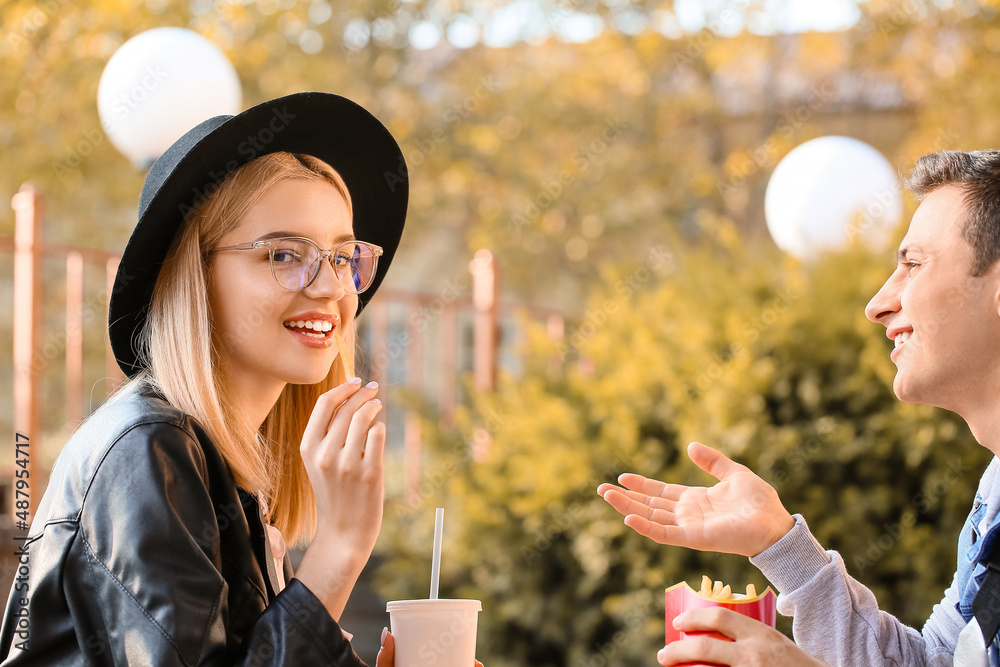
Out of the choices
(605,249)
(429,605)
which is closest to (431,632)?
(429,605)

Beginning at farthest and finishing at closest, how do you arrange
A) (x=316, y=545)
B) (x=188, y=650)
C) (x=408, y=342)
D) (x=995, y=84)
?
1. (x=995, y=84)
2. (x=408, y=342)
3. (x=316, y=545)
4. (x=188, y=650)

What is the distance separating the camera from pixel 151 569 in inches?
62.2

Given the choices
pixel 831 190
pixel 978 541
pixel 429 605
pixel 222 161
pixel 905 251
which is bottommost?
pixel 429 605

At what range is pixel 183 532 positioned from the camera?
163 cm

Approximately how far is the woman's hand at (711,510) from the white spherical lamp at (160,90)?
11.9 feet

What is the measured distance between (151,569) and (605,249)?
12.8 metres

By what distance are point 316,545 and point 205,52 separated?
4023 mm

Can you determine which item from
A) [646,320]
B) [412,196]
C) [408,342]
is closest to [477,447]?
[646,320]

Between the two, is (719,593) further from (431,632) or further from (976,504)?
(976,504)

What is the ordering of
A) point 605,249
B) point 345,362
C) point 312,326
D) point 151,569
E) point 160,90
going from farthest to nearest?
1. point 605,249
2. point 160,90
3. point 345,362
4. point 312,326
5. point 151,569

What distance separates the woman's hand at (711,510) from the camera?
1.95 meters

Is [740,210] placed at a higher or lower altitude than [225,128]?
higher

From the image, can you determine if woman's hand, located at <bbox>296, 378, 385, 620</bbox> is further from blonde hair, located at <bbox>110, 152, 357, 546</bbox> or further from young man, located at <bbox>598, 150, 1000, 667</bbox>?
young man, located at <bbox>598, 150, 1000, 667</bbox>

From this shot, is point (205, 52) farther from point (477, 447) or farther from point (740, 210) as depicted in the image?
point (740, 210)
